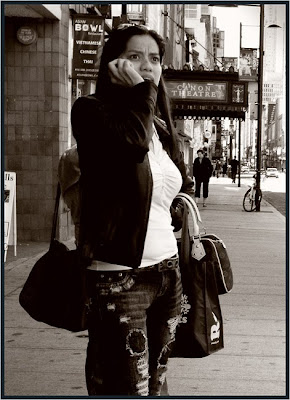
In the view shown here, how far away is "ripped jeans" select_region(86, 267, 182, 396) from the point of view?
2.53 m

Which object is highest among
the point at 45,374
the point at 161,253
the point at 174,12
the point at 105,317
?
the point at 174,12

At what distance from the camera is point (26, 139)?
39.3ft

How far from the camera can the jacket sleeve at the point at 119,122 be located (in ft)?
7.88

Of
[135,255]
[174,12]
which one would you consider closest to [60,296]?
[135,255]

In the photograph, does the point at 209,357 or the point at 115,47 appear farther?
the point at 209,357

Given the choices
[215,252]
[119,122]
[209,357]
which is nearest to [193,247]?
[215,252]

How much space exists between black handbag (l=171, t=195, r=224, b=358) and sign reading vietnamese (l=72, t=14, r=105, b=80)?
32.4 feet

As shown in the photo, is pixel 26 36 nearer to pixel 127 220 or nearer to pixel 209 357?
pixel 209 357

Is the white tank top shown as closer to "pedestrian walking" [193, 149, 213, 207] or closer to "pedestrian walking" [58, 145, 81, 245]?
"pedestrian walking" [58, 145, 81, 245]

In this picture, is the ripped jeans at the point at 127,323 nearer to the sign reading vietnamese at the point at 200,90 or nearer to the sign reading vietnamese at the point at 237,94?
the sign reading vietnamese at the point at 200,90

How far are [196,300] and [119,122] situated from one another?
34.3 inches

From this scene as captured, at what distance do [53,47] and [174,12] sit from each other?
94.0 ft

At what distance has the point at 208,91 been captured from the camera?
19.6 m

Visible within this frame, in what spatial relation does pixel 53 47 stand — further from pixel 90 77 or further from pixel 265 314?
pixel 265 314
